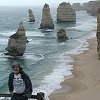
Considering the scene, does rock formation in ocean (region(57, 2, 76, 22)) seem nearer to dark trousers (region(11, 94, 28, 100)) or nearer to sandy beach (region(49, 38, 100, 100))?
sandy beach (region(49, 38, 100, 100))

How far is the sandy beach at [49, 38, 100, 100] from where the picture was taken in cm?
3234

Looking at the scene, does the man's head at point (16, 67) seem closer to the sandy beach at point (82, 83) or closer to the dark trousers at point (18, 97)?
the dark trousers at point (18, 97)

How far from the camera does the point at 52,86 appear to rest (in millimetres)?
36281

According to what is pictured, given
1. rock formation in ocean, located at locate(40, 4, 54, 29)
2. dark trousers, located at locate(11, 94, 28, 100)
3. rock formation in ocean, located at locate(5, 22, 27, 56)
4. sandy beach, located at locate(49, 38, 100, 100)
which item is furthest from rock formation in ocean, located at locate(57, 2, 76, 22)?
dark trousers, located at locate(11, 94, 28, 100)

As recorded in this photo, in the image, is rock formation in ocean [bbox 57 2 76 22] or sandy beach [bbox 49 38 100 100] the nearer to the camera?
sandy beach [bbox 49 38 100 100]

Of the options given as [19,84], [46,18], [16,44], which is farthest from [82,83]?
[46,18]

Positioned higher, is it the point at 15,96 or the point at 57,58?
the point at 15,96

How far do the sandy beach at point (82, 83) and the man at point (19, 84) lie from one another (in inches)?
855

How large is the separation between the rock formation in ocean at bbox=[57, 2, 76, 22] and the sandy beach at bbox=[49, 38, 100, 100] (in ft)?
263

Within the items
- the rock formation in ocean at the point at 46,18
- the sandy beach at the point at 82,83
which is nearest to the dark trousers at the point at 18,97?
the sandy beach at the point at 82,83

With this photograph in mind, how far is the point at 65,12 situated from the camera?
132 metres

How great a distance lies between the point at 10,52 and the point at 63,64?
11436 mm

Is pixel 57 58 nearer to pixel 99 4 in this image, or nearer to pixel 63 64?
pixel 63 64

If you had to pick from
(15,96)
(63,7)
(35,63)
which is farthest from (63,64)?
(63,7)
